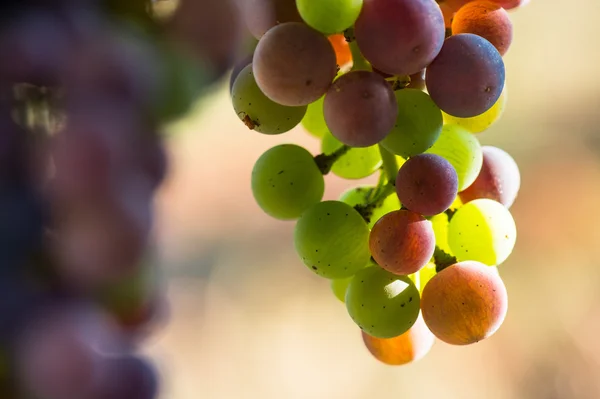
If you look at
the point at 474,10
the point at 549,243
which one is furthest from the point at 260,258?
the point at 474,10

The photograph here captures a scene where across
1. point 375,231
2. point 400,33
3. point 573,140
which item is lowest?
point 573,140

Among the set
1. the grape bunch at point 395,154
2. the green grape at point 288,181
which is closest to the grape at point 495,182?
the grape bunch at point 395,154

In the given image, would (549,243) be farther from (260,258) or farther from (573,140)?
(260,258)

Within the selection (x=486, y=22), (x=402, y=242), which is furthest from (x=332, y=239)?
(x=486, y=22)

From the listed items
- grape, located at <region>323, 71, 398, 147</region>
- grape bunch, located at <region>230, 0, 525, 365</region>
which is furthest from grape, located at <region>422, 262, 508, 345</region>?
grape, located at <region>323, 71, 398, 147</region>

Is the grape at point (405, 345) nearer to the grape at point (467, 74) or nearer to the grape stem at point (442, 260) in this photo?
the grape stem at point (442, 260)

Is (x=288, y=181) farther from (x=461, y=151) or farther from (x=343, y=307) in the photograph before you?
(x=343, y=307)
